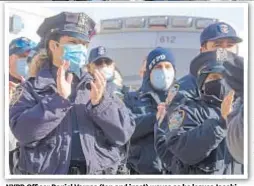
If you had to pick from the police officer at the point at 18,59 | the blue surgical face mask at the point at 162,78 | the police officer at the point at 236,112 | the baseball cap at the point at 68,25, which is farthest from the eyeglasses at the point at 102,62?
the police officer at the point at 236,112

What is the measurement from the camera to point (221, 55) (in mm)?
3605

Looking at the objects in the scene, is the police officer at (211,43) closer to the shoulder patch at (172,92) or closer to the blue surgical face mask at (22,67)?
the shoulder patch at (172,92)

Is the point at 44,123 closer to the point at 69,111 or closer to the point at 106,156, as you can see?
the point at 69,111

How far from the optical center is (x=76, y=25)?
3.61 metres

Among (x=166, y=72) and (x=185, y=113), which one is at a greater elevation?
(x=166, y=72)

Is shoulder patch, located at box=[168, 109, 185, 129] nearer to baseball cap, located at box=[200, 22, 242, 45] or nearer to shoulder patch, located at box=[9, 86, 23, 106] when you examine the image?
baseball cap, located at box=[200, 22, 242, 45]

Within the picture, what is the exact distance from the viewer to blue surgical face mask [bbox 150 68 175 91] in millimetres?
3639

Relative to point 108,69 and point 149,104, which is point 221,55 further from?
point 108,69

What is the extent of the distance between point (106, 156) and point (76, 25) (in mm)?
812

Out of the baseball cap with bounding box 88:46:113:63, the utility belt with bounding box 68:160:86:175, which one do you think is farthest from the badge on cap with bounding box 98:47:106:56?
the utility belt with bounding box 68:160:86:175

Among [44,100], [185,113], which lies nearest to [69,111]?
[44,100]

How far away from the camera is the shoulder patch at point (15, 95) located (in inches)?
141

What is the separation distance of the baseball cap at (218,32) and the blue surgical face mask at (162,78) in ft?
0.92

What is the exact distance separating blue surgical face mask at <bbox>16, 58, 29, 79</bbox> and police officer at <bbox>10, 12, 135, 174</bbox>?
90 mm
